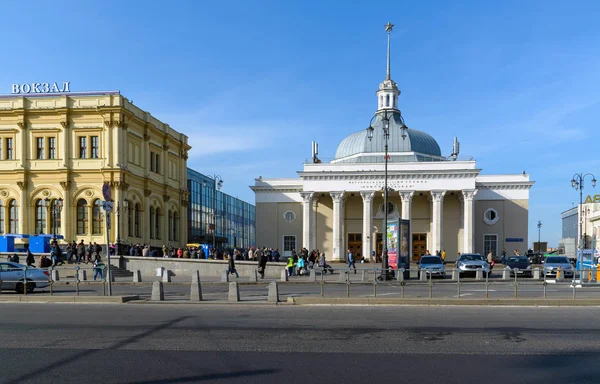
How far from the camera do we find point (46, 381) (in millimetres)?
→ 8508

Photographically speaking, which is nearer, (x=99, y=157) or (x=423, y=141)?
(x=99, y=157)

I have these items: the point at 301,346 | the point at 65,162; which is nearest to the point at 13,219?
the point at 65,162

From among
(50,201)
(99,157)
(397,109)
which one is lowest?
(50,201)

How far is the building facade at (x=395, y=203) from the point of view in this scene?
210ft

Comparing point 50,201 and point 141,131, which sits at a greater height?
point 141,131

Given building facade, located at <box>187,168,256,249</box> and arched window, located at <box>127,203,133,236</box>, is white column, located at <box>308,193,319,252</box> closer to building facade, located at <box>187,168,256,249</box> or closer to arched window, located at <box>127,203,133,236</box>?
building facade, located at <box>187,168,256,249</box>

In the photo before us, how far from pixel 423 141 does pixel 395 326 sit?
60.7m

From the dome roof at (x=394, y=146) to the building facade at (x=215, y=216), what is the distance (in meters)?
18.7

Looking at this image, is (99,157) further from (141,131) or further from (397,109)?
(397,109)

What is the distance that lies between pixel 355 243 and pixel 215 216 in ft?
79.8

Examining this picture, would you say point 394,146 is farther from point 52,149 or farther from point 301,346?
point 301,346

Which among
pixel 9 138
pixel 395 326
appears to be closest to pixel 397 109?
pixel 9 138

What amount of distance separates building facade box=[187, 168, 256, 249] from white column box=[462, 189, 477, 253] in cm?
2878

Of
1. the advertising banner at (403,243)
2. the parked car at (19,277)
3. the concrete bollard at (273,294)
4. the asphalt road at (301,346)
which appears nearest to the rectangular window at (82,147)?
the parked car at (19,277)
